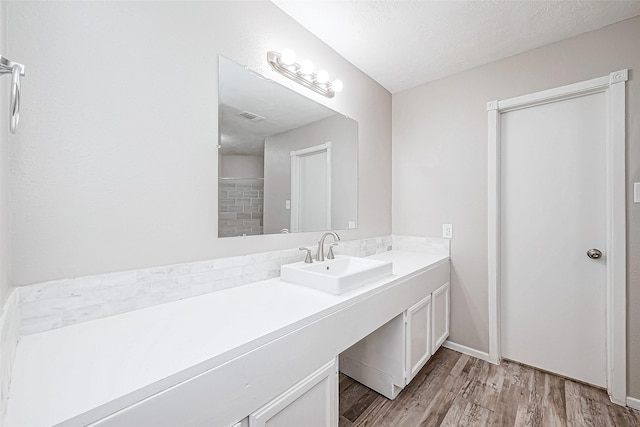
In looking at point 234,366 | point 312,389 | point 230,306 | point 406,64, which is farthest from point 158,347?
point 406,64

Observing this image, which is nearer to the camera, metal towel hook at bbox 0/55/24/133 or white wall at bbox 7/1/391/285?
metal towel hook at bbox 0/55/24/133

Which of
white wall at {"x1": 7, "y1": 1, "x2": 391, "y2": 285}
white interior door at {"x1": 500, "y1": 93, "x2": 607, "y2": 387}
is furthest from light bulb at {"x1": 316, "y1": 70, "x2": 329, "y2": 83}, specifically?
white interior door at {"x1": 500, "y1": 93, "x2": 607, "y2": 387}

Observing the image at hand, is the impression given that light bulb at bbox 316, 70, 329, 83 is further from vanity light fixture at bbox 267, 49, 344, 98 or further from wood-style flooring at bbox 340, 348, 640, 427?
wood-style flooring at bbox 340, 348, 640, 427

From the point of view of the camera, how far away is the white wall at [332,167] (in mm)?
1646

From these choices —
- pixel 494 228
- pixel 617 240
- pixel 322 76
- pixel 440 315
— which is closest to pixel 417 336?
pixel 440 315

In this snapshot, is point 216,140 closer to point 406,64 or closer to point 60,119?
point 60,119

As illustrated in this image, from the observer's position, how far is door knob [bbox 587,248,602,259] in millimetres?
1845

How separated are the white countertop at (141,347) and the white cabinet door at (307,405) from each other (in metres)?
0.23

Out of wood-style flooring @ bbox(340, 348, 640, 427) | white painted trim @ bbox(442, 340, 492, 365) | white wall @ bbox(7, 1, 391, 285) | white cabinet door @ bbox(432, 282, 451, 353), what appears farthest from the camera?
white painted trim @ bbox(442, 340, 492, 365)

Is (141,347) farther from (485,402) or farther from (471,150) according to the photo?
(471,150)

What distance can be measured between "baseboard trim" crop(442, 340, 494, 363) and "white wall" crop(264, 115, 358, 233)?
4.58 feet

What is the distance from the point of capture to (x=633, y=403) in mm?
1671

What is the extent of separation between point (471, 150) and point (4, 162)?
105 inches

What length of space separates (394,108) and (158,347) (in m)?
2.70
